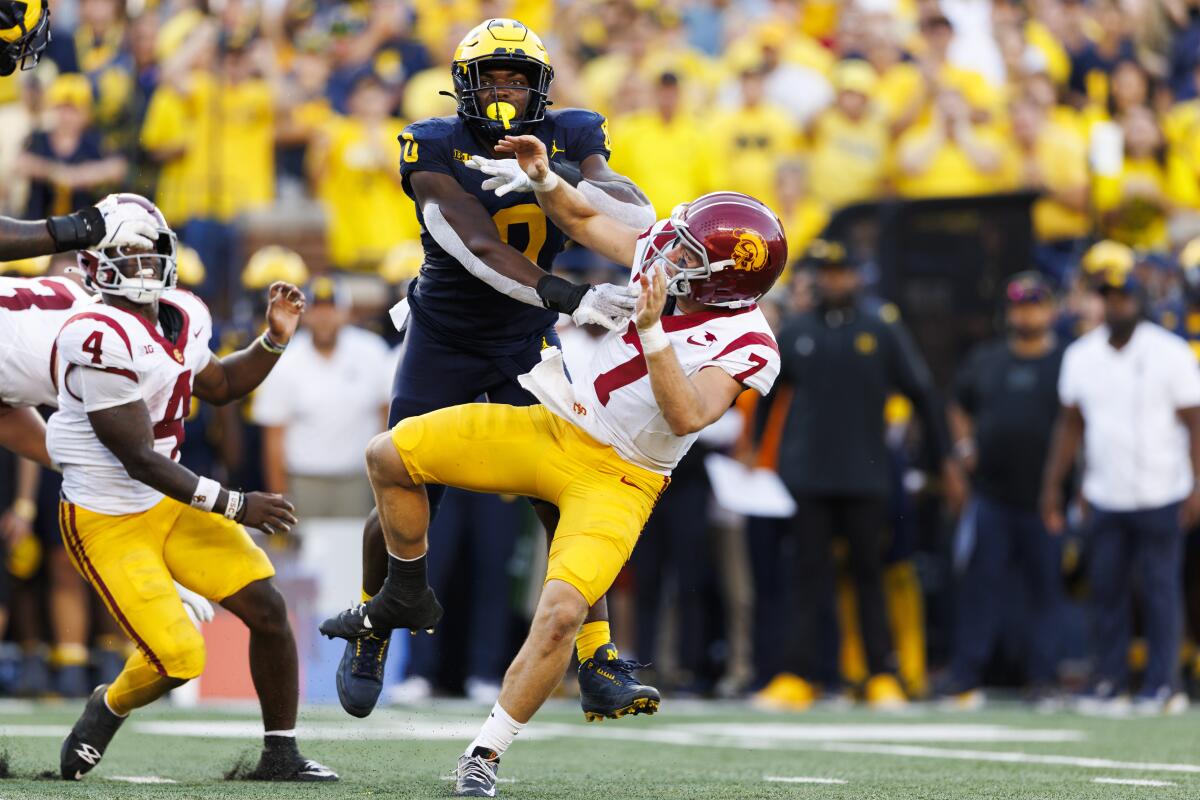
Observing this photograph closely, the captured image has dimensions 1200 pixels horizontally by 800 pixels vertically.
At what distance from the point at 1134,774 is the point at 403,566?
7.98ft

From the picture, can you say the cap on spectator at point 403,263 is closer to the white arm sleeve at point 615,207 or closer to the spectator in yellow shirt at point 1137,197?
the spectator in yellow shirt at point 1137,197

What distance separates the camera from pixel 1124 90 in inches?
510

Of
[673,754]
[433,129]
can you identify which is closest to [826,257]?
[673,754]

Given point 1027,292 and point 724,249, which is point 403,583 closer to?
point 724,249

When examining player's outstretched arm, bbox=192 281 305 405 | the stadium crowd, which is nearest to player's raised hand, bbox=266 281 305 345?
player's outstretched arm, bbox=192 281 305 405

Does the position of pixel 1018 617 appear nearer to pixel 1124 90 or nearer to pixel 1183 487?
pixel 1183 487

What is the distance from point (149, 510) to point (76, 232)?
0.87 m

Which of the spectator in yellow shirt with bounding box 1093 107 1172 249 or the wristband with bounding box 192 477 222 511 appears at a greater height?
the spectator in yellow shirt with bounding box 1093 107 1172 249

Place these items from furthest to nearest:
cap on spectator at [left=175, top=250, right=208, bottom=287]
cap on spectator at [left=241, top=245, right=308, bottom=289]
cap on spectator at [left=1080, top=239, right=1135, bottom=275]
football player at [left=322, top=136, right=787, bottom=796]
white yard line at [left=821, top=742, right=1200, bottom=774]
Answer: cap on spectator at [left=241, top=245, right=308, bottom=289], cap on spectator at [left=175, top=250, right=208, bottom=287], cap on spectator at [left=1080, top=239, right=1135, bottom=275], white yard line at [left=821, top=742, right=1200, bottom=774], football player at [left=322, top=136, right=787, bottom=796]

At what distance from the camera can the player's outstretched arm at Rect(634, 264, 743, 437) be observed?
545 cm

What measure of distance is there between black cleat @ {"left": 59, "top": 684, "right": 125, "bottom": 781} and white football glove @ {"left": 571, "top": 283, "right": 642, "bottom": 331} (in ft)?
6.26

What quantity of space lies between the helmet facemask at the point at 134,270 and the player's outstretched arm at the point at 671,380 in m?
1.53

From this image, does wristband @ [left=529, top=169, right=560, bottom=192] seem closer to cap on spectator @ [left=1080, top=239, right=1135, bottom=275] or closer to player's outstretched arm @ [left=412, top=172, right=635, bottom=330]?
player's outstretched arm @ [left=412, top=172, right=635, bottom=330]

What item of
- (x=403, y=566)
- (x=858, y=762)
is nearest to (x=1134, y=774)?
(x=858, y=762)
